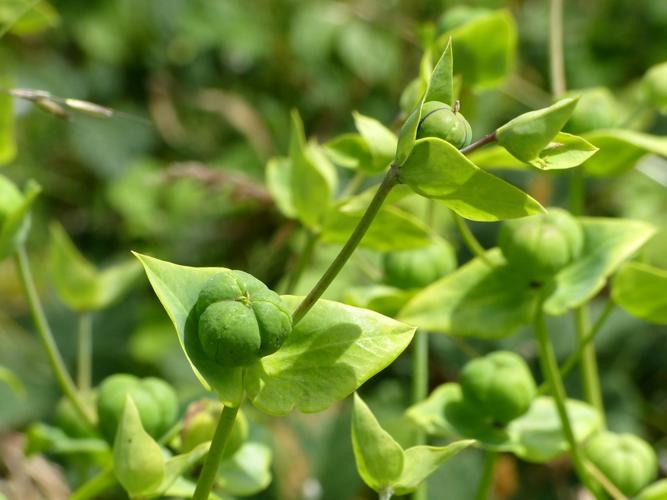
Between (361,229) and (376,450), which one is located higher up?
(361,229)

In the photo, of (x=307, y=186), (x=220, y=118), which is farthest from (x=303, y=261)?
(x=220, y=118)

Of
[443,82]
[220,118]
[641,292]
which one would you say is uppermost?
[443,82]

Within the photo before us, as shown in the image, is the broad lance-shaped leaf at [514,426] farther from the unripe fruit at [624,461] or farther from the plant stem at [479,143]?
the plant stem at [479,143]

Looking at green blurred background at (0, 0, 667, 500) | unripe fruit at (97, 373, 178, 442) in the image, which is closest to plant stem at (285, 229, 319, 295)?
unripe fruit at (97, 373, 178, 442)

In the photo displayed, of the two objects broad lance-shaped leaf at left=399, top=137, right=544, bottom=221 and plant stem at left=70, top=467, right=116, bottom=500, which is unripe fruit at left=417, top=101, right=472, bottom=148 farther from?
plant stem at left=70, top=467, right=116, bottom=500

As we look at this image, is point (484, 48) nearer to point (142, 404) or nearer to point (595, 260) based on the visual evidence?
point (595, 260)

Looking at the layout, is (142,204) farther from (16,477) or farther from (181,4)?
Result: (16,477)

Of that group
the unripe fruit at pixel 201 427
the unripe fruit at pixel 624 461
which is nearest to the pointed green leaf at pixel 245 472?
the unripe fruit at pixel 201 427
